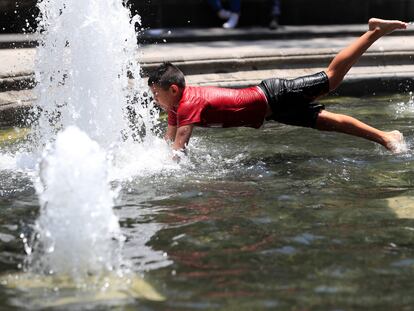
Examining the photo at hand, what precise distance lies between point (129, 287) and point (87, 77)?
3.11 metres

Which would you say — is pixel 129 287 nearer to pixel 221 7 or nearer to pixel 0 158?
pixel 0 158

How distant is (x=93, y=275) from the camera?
13.7ft

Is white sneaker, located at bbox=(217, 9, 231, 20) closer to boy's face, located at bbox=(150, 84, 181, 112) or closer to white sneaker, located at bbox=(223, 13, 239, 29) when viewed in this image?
white sneaker, located at bbox=(223, 13, 239, 29)

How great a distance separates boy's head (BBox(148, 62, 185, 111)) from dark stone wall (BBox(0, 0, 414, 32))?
241 inches

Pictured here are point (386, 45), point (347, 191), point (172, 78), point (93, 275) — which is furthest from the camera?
point (386, 45)

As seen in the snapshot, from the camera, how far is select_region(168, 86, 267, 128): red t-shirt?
6.40 m

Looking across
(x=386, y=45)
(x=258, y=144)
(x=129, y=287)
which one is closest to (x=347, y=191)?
(x=258, y=144)

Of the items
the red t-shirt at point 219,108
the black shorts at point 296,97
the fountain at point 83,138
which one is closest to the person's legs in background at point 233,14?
the fountain at point 83,138

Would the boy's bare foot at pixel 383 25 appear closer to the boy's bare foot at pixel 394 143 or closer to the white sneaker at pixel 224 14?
the boy's bare foot at pixel 394 143

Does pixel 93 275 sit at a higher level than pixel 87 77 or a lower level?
lower

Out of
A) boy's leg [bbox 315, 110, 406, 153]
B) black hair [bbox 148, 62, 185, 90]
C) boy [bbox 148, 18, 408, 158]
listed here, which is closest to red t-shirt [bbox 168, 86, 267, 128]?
boy [bbox 148, 18, 408, 158]

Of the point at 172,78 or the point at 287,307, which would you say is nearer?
the point at 287,307

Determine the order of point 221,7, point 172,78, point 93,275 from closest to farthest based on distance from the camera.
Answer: point 93,275, point 172,78, point 221,7

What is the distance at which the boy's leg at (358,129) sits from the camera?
6754 millimetres
